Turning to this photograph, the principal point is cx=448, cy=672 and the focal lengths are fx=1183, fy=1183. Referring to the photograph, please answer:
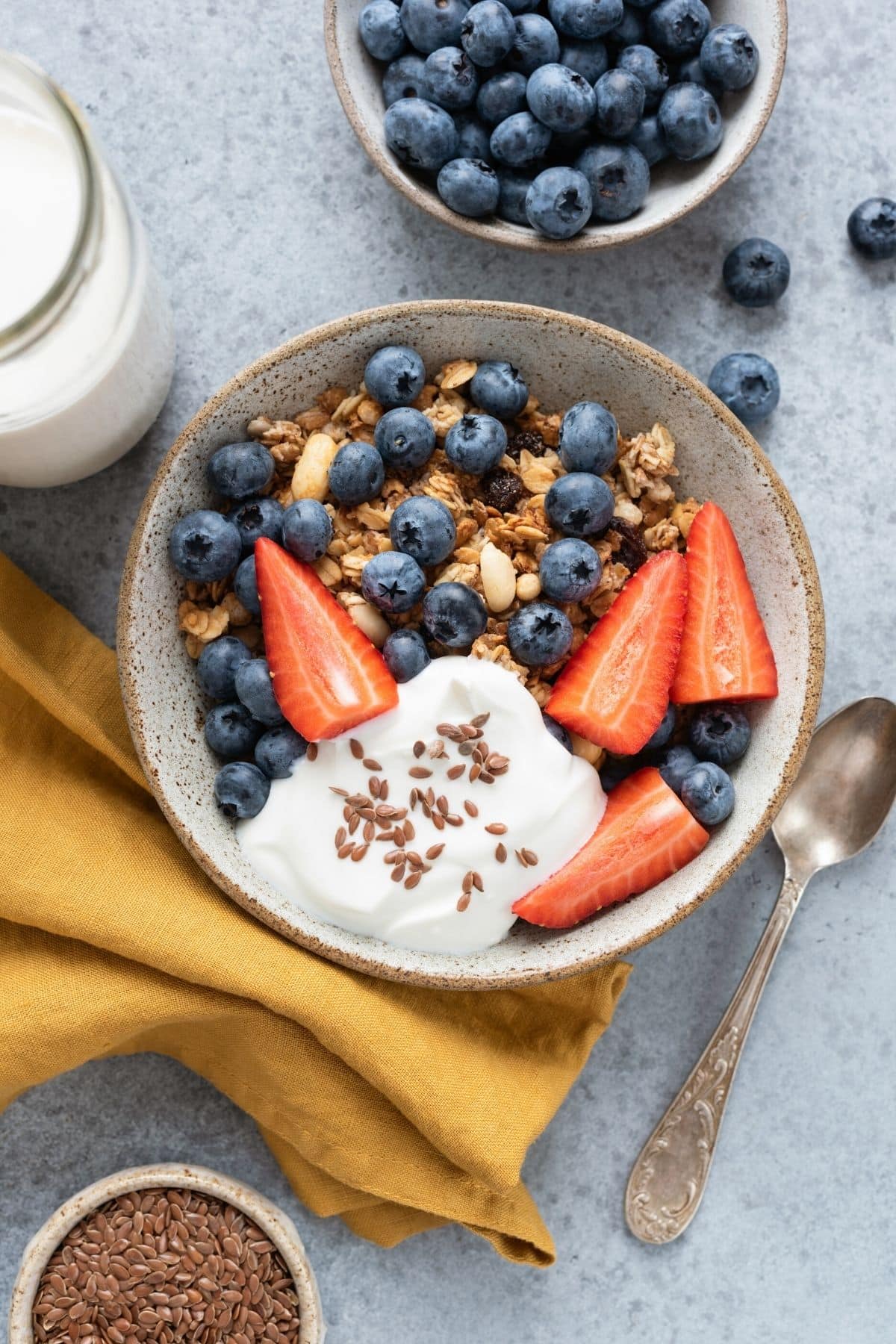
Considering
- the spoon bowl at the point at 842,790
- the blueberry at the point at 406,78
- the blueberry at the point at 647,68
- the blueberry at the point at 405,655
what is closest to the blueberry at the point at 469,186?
the blueberry at the point at 406,78

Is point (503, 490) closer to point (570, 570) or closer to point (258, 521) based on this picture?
point (570, 570)

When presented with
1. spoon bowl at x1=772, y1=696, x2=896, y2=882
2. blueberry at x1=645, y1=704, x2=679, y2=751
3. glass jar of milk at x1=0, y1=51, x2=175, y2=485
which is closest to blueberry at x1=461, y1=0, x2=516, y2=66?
glass jar of milk at x1=0, y1=51, x2=175, y2=485

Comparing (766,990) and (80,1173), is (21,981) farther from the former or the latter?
(766,990)

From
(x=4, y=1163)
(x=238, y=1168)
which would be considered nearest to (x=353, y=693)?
(x=238, y=1168)

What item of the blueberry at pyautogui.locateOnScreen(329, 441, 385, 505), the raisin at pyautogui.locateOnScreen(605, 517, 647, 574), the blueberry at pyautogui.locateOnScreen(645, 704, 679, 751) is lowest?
the blueberry at pyautogui.locateOnScreen(645, 704, 679, 751)

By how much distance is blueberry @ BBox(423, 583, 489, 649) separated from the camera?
4.50 ft

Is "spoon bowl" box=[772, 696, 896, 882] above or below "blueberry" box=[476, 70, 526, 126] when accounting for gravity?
below

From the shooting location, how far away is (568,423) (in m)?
1.44

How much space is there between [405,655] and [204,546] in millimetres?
272

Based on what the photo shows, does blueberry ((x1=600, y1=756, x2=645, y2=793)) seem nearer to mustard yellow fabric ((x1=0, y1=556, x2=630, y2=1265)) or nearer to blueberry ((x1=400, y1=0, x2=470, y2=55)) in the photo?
mustard yellow fabric ((x1=0, y1=556, x2=630, y2=1265))

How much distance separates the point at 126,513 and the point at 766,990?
1.13 meters

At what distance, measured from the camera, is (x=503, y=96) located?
1.49 meters

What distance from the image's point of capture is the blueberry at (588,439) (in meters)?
1.43

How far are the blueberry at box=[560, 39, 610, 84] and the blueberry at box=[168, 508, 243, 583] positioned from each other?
0.74 m
